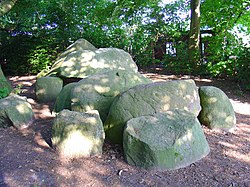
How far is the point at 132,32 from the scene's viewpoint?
9742 mm

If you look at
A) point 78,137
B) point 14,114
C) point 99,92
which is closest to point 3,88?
point 14,114

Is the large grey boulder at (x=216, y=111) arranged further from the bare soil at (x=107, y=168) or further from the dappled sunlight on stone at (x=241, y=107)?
the dappled sunlight on stone at (x=241, y=107)

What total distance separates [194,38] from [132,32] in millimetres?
2590

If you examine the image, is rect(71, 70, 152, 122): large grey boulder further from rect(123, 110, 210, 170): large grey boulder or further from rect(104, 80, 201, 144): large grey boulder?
rect(123, 110, 210, 170): large grey boulder

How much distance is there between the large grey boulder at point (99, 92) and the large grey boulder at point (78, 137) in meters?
0.69

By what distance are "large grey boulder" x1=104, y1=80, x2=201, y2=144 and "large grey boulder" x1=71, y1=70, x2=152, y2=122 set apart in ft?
1.49

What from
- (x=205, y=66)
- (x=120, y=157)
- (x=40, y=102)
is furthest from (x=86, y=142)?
(x=205, y=66)

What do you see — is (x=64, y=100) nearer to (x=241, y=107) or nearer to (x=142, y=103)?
(x=142, y=103)

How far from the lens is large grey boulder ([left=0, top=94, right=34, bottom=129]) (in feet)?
11.9

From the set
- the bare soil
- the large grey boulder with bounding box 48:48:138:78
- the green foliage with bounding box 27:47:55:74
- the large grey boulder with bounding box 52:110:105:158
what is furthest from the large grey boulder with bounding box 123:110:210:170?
the green foliage with bounding box 27:47:55:74

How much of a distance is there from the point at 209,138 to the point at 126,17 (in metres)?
8.10

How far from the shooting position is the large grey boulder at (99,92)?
11.9 feet

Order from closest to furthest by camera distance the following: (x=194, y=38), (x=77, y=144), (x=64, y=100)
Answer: (x=77, y=144) → (x=64, y=100) → (x=194, y=38)

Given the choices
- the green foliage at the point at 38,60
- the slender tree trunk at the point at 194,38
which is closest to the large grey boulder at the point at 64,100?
the green foliage at the point at 38,60
